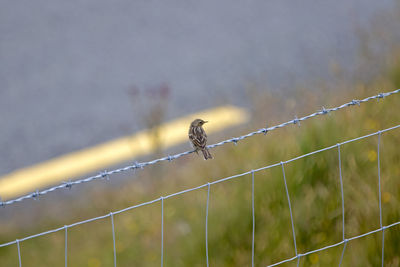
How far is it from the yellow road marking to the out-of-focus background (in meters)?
0.03

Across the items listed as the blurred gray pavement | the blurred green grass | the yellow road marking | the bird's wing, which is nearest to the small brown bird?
the bird's wing

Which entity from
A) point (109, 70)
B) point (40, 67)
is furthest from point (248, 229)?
point (40, 67)

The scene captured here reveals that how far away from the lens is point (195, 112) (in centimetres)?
802

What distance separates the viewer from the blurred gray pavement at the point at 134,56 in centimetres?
790

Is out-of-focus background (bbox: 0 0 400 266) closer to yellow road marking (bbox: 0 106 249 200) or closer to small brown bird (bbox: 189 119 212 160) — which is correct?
yellow road marking (bbox: 0 106 249 200)

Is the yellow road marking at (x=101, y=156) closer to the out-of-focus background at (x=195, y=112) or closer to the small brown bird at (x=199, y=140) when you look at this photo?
the out-of-focus background at (x=195, y=112)

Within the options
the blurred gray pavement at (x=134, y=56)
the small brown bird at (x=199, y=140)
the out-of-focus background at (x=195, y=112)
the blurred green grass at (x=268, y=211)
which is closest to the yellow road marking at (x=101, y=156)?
the out-of-focus background at (x=195, y=112)

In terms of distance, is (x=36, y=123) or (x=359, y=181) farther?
(x=36, y=123)

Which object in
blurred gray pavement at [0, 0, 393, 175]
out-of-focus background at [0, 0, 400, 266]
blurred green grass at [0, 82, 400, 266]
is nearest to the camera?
blurred green grass at [0, 82, 400, 266]

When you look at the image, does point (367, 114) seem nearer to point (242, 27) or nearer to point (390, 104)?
point (390, 104)

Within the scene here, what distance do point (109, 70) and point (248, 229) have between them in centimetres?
511

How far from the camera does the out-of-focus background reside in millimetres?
4445

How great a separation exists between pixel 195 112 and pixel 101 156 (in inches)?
58.7

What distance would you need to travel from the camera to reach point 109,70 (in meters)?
8.95
